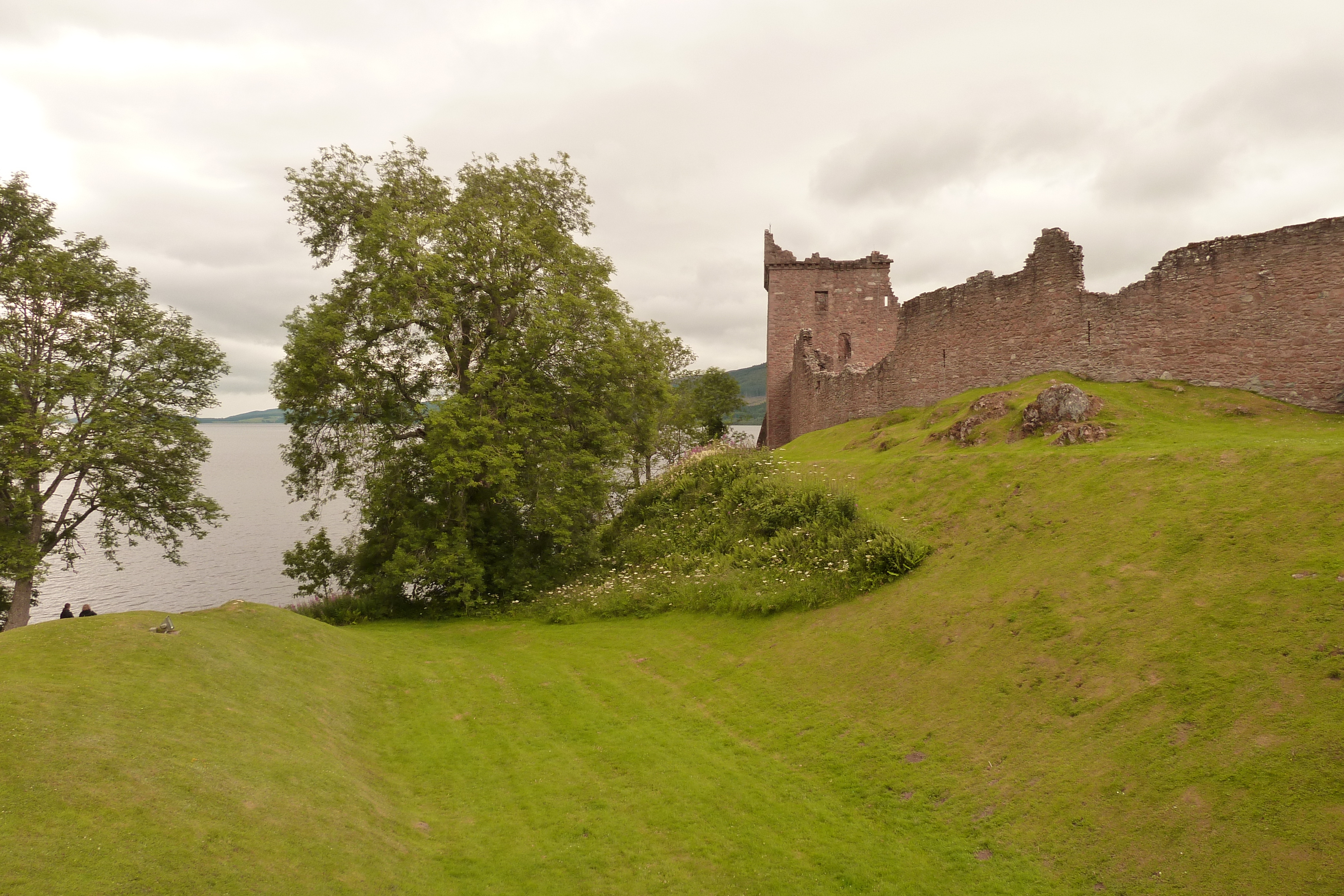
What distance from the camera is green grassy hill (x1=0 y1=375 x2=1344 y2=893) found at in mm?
7191

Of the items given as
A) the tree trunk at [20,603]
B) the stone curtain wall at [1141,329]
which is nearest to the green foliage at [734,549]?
the stone curtain wall at [1141,329]

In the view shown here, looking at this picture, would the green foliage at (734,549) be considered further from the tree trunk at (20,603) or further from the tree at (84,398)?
the tree trunk at (20,603)

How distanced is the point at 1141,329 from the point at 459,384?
23116 millimetres

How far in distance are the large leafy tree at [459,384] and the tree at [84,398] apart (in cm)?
448

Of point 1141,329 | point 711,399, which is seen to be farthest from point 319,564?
point 711,399

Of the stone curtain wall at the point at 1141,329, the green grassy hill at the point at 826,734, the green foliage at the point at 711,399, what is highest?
the green foliage at the point at 711,399

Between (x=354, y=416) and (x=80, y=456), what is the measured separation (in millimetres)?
7530

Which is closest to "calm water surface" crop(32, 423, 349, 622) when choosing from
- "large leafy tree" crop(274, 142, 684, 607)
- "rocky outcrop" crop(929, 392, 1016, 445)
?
"large leafy tree" crop(274, 142, 684, 607)

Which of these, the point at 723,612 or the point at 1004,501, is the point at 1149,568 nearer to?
the point at 1004,501

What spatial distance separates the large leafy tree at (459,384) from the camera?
71.6 feet

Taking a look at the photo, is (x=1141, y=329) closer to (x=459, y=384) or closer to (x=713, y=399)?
(x=459, y=384)

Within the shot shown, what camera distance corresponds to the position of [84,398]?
21.9 m

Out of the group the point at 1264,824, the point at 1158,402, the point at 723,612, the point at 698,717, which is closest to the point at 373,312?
the point at 723,612

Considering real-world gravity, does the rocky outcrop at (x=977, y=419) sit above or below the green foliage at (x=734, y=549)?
above
